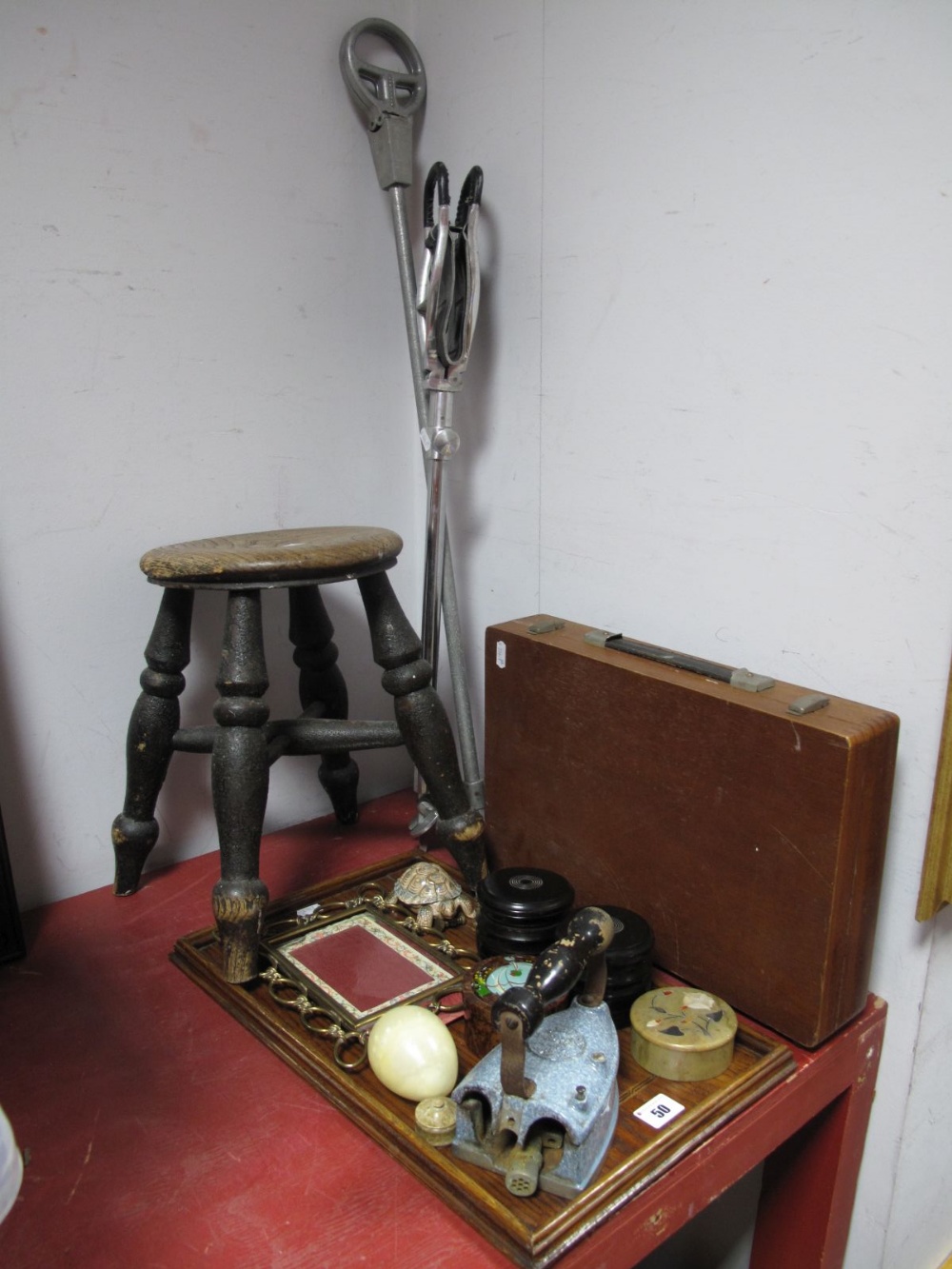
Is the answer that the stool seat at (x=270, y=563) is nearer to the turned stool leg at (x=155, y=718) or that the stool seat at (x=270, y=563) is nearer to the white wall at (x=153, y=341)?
the turned stool leg at (x=155, y=718)

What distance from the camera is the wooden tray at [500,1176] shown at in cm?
68

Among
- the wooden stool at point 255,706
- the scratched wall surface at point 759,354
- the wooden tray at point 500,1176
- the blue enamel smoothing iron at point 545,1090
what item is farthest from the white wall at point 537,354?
the blue enamel smoothing iron at point 545,1090

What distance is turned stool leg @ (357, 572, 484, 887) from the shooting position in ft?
3.41

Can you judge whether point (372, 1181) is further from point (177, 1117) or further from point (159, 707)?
point (159, 707)

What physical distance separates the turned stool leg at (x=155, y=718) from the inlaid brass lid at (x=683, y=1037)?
22.2 inches

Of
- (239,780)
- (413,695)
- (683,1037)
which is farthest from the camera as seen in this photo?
(413,695)

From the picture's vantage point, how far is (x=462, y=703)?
1.22m

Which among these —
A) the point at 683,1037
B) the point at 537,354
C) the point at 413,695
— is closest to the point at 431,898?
the point at 413,695

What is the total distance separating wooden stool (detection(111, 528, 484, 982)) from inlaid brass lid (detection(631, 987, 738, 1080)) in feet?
0.99

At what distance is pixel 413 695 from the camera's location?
105 cm

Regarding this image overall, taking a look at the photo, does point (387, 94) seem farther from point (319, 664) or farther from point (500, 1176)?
point (500, 1176)

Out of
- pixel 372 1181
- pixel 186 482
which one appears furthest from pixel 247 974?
pixel 186 482

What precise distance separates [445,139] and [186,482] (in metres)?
0.53

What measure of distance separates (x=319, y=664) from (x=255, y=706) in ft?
0.91
